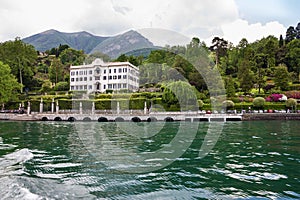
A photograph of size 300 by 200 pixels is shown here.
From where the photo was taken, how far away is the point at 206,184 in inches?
365

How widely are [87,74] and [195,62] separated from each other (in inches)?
1173

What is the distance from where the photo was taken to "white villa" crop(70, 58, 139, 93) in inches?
2954

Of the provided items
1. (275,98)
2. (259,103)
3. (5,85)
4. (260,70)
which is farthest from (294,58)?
(5,85)

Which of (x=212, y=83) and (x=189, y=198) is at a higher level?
(x=212, y=83)

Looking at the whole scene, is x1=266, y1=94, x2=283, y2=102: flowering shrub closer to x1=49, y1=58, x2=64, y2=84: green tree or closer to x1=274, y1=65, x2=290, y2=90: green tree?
x1=274, y1=65, x2=290, y2=90: green tree

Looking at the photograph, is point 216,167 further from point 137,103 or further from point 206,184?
point 137,103

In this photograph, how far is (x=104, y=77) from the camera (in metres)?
77.2

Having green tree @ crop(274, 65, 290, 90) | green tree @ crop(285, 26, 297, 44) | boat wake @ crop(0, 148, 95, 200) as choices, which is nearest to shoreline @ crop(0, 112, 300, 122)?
green tree @ crop(274, 65, 290, 90)

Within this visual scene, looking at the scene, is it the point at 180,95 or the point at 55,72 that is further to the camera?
the point at 55,72

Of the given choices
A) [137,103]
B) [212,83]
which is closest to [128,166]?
[137,103]

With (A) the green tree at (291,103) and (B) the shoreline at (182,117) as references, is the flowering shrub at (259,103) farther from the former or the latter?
(B) the shoreline at (182,117)

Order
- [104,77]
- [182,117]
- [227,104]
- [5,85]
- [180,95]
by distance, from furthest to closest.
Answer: [104,77]
[5,85]
[227,104]
[180,95]
[182,117]

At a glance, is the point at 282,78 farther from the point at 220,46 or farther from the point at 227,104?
the point at 220,46

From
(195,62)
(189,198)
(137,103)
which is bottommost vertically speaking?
(189,198)
